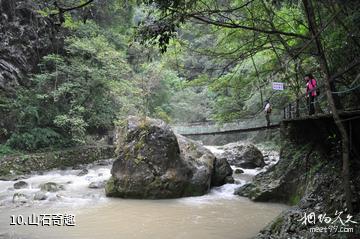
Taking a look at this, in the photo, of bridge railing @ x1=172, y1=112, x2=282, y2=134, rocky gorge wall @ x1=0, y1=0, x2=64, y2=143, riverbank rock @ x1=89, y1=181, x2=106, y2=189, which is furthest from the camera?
bridge railing @ x1=172, y1=112, x2=282, y2=134

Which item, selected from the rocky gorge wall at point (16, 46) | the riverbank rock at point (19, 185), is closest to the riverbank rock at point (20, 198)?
the riverbank rock at point (19, 185)

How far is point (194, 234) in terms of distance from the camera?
17.1 ft

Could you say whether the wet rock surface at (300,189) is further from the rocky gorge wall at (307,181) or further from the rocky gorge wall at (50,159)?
the rocky gorge wall at (50,159)

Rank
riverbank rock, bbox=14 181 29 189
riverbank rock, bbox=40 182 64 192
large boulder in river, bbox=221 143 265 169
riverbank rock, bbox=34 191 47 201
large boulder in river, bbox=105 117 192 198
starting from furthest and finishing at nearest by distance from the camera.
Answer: large boulder in river, bbox=221 143 265 169, riverbank rock, bbox=14 181 29 189, riverbank rock, bbox=40 182 64 192, large boulder in river, bbox=105 117 192 198, riverbank rock, bbox=34 191 47 201

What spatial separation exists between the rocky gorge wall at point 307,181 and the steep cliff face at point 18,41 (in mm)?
10236

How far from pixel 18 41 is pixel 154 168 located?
989 cm

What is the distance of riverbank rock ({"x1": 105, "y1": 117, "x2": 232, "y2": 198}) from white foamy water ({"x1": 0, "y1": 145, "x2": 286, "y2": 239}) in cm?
29

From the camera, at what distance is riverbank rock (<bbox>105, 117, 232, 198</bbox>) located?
810 centimetres

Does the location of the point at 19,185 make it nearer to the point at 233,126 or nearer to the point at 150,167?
the point at 150,167

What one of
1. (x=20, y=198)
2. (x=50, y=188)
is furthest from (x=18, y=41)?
(x=20, y=198)

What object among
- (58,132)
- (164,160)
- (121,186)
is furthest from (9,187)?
(58,132)

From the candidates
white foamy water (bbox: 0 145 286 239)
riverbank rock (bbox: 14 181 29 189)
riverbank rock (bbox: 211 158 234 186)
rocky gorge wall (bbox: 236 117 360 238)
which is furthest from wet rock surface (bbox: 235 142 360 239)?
riverbank rock (bbox: 14 181 29 189)

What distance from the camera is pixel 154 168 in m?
8.29

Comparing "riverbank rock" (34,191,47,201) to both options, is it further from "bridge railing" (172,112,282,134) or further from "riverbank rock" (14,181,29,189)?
"bridge railing" (172,112,282,134)
